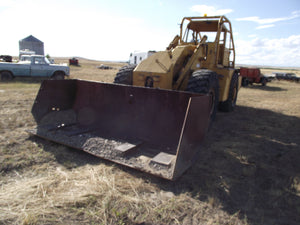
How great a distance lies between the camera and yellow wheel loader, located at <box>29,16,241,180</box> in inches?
132

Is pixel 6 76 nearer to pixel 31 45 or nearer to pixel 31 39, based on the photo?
pixel 31 45

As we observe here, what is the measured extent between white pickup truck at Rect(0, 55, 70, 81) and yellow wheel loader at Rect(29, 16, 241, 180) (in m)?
9.82

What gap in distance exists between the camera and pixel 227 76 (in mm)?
6500

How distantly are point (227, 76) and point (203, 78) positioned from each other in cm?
200

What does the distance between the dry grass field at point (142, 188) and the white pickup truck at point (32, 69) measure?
1049 centimetres

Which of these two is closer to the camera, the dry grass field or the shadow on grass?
the dry grass field

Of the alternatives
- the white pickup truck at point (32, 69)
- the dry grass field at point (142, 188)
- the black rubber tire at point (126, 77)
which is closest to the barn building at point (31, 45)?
the white pickup truck at point (32, 69)

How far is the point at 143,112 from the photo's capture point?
4449 mm

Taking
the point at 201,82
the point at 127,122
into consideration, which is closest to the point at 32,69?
the point at 127,122

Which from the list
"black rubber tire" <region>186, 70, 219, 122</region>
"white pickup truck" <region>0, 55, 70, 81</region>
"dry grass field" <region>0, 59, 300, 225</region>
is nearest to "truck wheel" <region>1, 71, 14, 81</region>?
"white pickup truck" <region>0, 55, 70, 81</region>

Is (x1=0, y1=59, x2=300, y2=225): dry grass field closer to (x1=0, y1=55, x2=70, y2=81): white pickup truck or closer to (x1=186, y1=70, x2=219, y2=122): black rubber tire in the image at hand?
(x1=186, y1=70, x2=219, y2=122): black rubber tire

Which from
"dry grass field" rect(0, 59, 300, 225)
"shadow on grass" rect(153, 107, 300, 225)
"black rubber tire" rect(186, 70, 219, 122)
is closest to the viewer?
"dry grass field" rect(0, 59, 300, 225)

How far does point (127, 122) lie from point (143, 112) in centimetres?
40

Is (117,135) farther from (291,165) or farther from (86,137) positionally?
(291,165)
